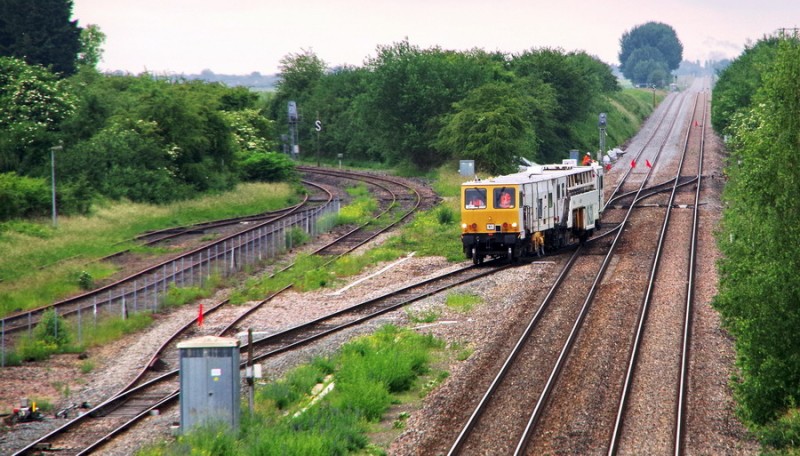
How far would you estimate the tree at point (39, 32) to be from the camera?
81.5 m

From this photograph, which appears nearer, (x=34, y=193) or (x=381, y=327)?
(x=381, y=327)

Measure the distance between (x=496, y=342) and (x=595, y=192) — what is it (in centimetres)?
1959

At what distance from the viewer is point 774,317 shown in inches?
635

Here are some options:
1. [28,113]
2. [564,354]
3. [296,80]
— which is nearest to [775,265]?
[564,354]

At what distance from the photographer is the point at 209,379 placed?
16781 mm

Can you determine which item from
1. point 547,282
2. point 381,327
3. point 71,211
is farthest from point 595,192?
point 71,211

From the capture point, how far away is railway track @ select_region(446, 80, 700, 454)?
16.0 meters

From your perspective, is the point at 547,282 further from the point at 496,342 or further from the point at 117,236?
the point at 117,236

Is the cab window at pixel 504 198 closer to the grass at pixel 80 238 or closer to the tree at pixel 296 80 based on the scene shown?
the grass at pixel 80 238

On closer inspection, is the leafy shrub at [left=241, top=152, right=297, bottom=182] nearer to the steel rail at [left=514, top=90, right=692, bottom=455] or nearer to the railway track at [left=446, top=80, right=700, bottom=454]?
the steel rail at [left=514, top=90, right=692, bottom=455]

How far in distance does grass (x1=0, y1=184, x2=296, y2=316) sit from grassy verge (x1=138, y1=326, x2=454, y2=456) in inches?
499

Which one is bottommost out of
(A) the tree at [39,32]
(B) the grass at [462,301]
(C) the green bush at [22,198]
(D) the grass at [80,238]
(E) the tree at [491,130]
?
(B) the grass at [462,301]

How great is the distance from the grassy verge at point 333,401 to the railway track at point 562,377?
163 centimetres

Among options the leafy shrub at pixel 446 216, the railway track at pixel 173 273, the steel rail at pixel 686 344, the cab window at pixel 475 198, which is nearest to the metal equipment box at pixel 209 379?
the steel rail at pixel 686 344
